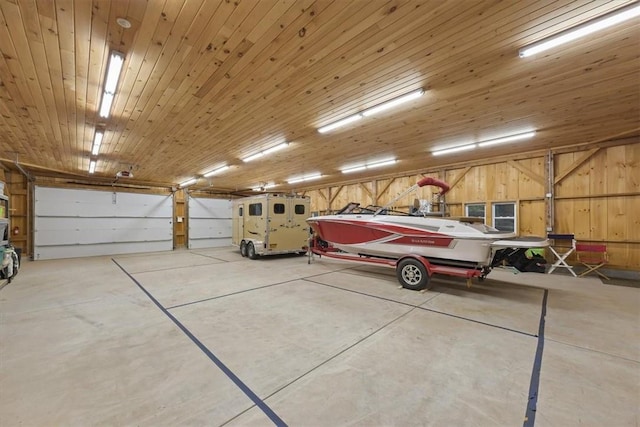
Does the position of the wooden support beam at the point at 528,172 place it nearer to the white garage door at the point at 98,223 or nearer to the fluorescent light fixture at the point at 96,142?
the fluorescent light fixture at the point at 96,142

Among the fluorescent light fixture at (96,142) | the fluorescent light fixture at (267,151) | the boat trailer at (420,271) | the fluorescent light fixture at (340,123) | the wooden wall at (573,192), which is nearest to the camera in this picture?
the boat trailer at (420,271)

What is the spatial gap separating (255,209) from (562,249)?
9018mm

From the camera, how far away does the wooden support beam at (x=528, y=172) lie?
22.2 feet

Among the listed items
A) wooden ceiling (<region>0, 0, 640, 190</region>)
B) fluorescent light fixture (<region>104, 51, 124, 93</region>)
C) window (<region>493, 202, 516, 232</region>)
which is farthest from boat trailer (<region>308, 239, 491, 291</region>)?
fluorescent light fixture (<region>104, 51, 124, 93</region>)

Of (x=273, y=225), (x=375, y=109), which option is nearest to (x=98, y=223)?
(x=273, y=225)

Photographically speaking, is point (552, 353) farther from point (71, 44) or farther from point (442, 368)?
point (71, 44)

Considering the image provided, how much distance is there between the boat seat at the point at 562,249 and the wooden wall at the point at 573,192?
29 centimetres

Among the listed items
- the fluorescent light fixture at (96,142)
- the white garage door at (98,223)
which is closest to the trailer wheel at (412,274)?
the fluorescent light fixture at (96,142)

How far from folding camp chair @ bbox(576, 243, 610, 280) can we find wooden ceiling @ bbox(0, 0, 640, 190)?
2.52 metres

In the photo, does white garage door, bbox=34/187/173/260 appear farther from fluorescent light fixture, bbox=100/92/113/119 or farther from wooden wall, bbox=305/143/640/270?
wooden wall, bbox=305/143/640/270

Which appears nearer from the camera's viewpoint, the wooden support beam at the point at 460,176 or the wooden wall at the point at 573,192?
the wooden wall at the point at 573,192

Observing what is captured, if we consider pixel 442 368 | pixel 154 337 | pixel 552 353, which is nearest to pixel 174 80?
pixel 154 337

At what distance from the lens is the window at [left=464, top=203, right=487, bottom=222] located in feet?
26.3

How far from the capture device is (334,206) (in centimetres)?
1266
